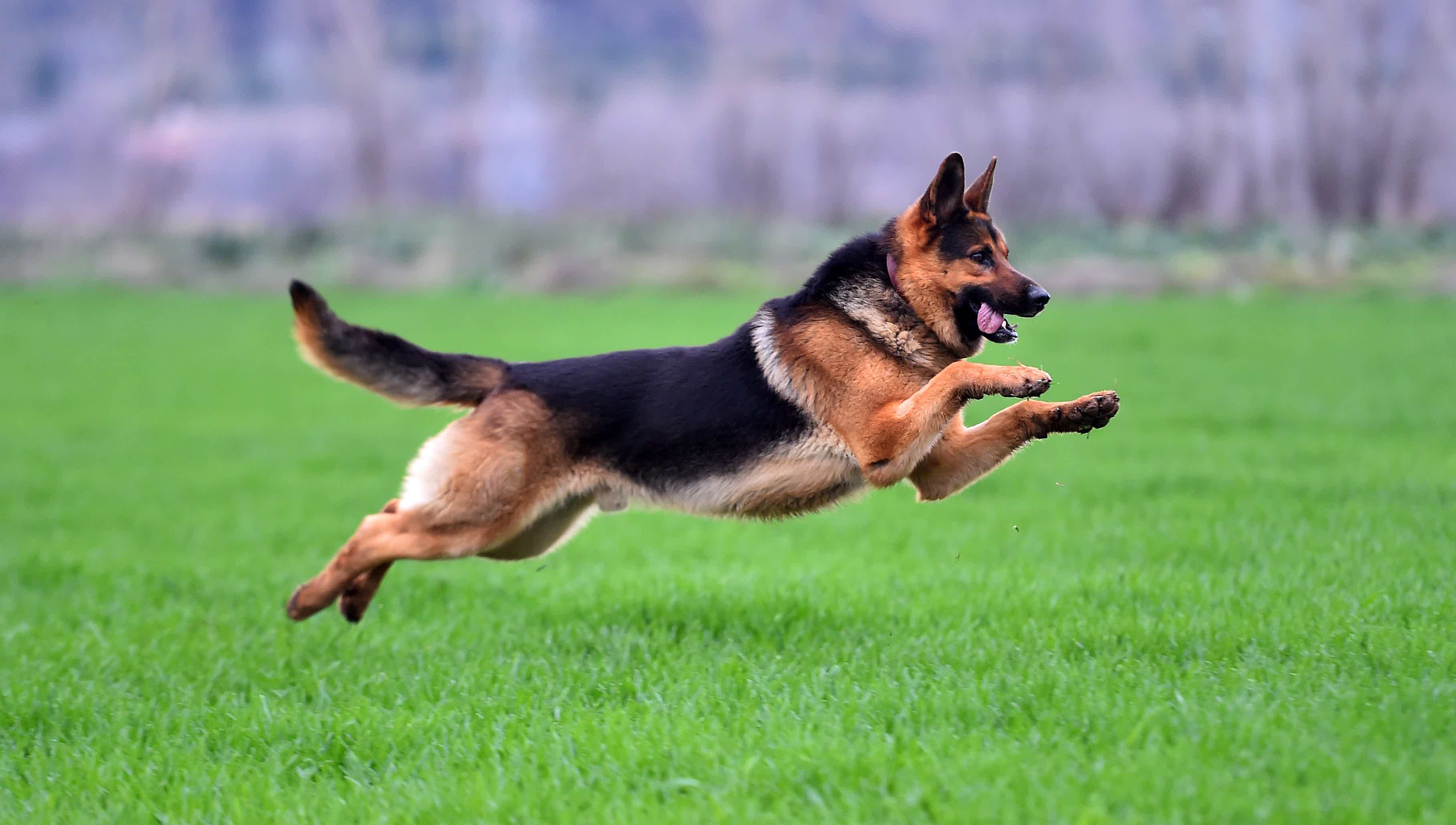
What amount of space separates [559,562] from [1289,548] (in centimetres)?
453

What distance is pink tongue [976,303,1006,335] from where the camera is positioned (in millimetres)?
5168

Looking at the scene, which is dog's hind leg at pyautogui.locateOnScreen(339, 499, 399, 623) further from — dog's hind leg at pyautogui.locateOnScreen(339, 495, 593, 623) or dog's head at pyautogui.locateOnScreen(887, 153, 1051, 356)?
dog's head at pyautogui.locateOnScreen(887, 153, 1051, 356)

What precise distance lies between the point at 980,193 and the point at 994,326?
63cm

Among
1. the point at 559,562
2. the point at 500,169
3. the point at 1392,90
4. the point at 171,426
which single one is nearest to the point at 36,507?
the point at 171,426

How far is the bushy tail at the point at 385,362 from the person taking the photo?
556 cm

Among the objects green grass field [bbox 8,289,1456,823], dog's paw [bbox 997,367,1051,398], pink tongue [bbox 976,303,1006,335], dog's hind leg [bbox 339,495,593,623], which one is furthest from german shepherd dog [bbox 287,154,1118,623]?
green grass field [bbox 8,289,1456,823]

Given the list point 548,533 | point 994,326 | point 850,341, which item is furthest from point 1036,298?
point 548,533

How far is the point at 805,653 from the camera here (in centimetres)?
550

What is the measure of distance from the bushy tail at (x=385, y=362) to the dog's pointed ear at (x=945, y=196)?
204 centimetres

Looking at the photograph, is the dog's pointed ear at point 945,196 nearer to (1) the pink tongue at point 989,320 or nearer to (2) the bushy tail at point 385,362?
(1) the pink tongue at point 989,320

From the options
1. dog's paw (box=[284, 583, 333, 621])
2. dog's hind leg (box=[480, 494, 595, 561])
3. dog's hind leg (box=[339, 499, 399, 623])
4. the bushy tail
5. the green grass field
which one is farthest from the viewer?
dog's hind leg (box=[339, 499, 399, 623])

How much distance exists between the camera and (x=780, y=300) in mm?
5766

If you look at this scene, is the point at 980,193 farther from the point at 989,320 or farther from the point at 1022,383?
the point at 1022,383

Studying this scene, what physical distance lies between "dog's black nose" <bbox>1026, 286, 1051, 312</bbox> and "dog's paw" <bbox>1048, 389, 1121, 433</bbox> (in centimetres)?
40
